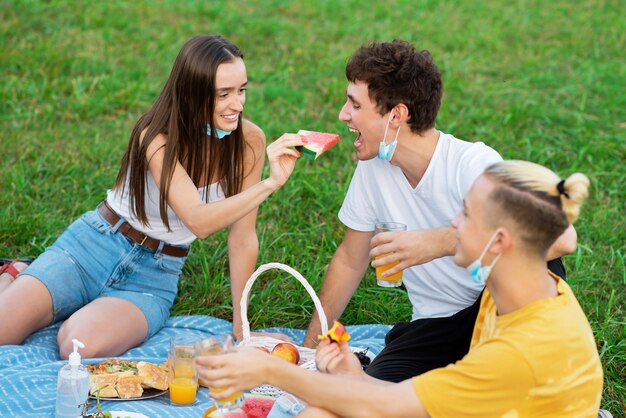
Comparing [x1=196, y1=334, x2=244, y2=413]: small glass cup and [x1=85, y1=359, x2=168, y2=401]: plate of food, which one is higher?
[x1=196, y1=334, x2=244, y2=413]: small glass cup

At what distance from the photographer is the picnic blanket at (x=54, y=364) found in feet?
13.6

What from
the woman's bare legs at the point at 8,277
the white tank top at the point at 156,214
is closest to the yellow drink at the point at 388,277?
Result: the white tank top at the point at 156,214

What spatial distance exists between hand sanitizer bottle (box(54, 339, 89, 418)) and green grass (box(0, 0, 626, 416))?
157 centimetres

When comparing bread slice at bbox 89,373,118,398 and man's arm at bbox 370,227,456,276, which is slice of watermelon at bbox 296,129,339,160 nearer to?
man's arm at bbox 370,227,456,276

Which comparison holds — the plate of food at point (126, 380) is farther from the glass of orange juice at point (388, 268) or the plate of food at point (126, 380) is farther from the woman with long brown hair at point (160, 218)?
the glass of orange juice at point (388, 268)

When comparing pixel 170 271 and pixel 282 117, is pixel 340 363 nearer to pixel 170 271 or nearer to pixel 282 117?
pixel 170 271

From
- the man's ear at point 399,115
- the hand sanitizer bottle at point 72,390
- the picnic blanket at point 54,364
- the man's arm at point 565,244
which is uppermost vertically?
the man's ear at point 399,115

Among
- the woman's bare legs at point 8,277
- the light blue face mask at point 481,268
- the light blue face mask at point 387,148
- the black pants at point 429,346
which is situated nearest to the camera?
the light blue face mask at point 481,268

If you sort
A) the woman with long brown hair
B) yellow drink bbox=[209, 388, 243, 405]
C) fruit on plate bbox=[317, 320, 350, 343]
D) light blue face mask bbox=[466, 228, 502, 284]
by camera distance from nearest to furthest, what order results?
light blue face mask bbox=[466, 228, 502, 284] → yellow drink bbox=[209, 388, 243, 405] → fruit on plate bbox=[317, 320, 350, 343] → the woman with long brown hair

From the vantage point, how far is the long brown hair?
455 cm

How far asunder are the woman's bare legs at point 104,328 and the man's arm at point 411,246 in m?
1.64

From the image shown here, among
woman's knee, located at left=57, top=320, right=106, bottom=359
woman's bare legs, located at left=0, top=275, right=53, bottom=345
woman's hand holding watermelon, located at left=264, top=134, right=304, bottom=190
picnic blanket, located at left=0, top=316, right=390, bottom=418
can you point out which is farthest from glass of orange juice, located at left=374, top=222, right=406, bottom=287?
woman's bare legs, located at left=0, top=275, right=53, bottom=345

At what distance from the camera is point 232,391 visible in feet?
10.5

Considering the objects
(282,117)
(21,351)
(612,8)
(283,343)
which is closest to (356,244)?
(283,343)
